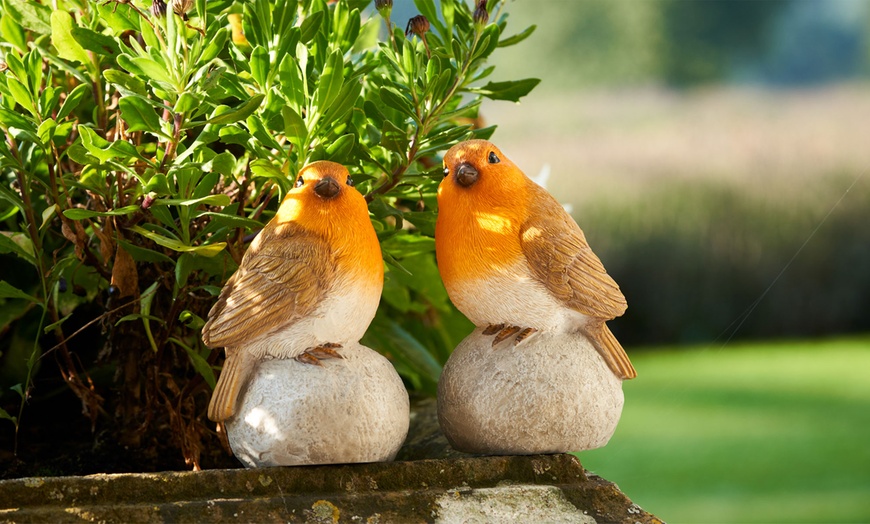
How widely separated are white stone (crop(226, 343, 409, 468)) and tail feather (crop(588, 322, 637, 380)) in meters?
0.23

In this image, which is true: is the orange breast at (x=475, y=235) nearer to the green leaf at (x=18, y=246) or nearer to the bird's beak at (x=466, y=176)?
the bird's beak at (x=466, y=176)

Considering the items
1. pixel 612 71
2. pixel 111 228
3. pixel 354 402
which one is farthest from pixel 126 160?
pixel 612 71

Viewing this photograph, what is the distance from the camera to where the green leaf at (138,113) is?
844 millimetres

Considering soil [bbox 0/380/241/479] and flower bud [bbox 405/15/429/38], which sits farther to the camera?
soil [bbox 0/380/241/479]

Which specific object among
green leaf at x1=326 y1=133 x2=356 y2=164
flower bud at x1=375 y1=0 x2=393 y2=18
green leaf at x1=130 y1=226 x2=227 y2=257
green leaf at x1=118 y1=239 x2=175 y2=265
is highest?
flower bud at x1=375 y1=0 x2=393 y2=18

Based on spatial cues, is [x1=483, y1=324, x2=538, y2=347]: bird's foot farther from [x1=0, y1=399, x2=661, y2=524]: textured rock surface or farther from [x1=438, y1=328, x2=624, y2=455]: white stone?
[x1=0, y1=399, x2=661, y2=524]: textured rock surface

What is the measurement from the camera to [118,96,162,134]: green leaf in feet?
2.77

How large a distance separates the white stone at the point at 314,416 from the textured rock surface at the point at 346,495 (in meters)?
0.02

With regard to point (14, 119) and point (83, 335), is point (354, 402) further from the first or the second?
point (83, 335)

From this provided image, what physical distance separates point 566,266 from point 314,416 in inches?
11.5

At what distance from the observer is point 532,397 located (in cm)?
86

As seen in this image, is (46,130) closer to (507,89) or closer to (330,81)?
(330,81)

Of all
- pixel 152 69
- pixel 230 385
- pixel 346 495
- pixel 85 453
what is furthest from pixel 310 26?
pixel 85 453

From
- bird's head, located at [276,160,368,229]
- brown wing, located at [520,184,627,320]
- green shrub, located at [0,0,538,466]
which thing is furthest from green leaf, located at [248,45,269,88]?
brown wing, located at [520,184,627,320]
